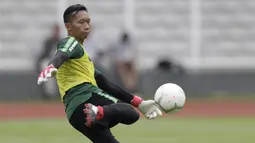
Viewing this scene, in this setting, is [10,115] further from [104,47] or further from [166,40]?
[166,40]

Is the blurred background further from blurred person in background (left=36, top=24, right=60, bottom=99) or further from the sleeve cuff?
the sleeve cuff

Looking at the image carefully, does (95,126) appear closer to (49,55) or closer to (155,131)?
(155,131)

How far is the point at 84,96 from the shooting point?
8.41 metres

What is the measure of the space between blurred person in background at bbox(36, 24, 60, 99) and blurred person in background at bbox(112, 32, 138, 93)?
6.27 ft

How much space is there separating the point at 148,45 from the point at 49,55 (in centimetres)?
377

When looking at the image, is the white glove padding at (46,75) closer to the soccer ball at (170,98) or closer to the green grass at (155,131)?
the soccer ball at (170,98)

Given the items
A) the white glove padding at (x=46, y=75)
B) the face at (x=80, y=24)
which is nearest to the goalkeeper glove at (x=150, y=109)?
the face at (x=80, y=24)

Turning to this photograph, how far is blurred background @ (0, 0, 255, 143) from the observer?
2517 centimetres

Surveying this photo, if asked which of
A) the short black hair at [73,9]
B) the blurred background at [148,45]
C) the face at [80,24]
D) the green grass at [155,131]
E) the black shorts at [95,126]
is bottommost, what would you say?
the black shorts at [95,126]

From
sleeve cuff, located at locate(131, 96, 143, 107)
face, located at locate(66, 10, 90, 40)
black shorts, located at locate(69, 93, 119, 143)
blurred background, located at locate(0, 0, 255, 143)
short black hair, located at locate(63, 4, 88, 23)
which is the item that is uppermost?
blurred background, located at locate(0, 0, 255, 143)

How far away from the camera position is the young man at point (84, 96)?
8.18 metres

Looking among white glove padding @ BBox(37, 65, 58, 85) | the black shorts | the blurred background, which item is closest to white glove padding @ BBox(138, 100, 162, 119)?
the black shorts

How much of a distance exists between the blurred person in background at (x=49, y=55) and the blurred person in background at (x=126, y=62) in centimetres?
191

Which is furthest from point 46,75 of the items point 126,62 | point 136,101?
point 126,62
